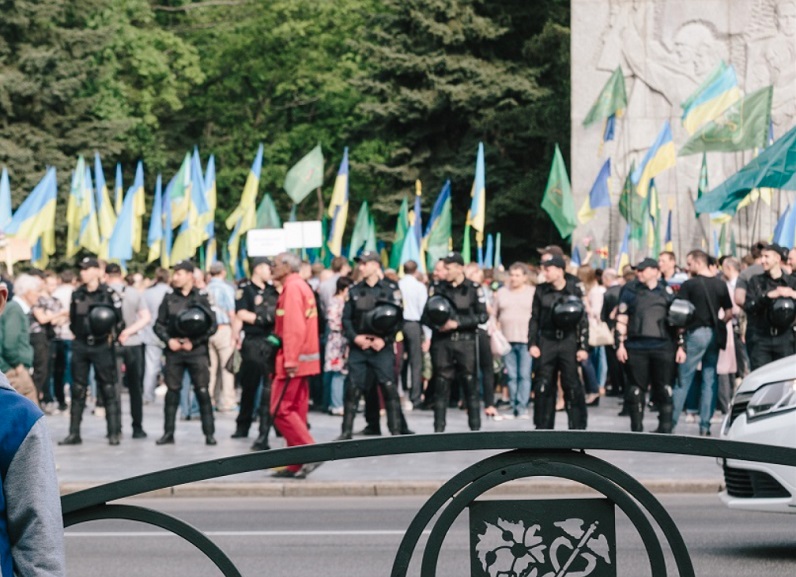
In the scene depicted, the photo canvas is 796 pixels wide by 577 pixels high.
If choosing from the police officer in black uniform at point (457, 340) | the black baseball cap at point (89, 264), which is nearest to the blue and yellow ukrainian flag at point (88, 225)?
the black baseball cap at point (89, 264)

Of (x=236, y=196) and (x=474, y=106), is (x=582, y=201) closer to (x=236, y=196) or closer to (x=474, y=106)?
(x=474, y=106)

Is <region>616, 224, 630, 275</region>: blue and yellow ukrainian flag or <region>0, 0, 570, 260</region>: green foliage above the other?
<region>0, 0, 570, 260</region>: green foliage

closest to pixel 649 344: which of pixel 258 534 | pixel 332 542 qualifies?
A: pixel 258 534

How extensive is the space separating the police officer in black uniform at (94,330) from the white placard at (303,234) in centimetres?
641

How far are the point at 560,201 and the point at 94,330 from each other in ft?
48.4

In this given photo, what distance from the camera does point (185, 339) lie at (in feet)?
50.3

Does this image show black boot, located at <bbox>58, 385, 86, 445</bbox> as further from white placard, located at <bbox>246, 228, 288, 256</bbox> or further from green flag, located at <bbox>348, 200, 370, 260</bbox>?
green flag, located at <bbox>348, 200, 370, 260</bbox>

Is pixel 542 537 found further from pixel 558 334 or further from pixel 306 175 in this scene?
pixel 306 175

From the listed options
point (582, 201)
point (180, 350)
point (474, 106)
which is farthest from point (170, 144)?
point (180, 350)

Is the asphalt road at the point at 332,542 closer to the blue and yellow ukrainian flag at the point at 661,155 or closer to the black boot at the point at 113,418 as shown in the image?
the black boot at the point at 113,418

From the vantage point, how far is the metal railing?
128 inches

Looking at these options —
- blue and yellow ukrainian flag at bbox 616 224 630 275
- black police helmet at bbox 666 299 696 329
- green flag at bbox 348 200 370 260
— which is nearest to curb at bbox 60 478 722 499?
black police helmet at bbox 666 299 696 329

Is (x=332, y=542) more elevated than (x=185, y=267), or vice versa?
(x=185, y=267)

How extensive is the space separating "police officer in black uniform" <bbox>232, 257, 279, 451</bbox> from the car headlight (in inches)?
293
